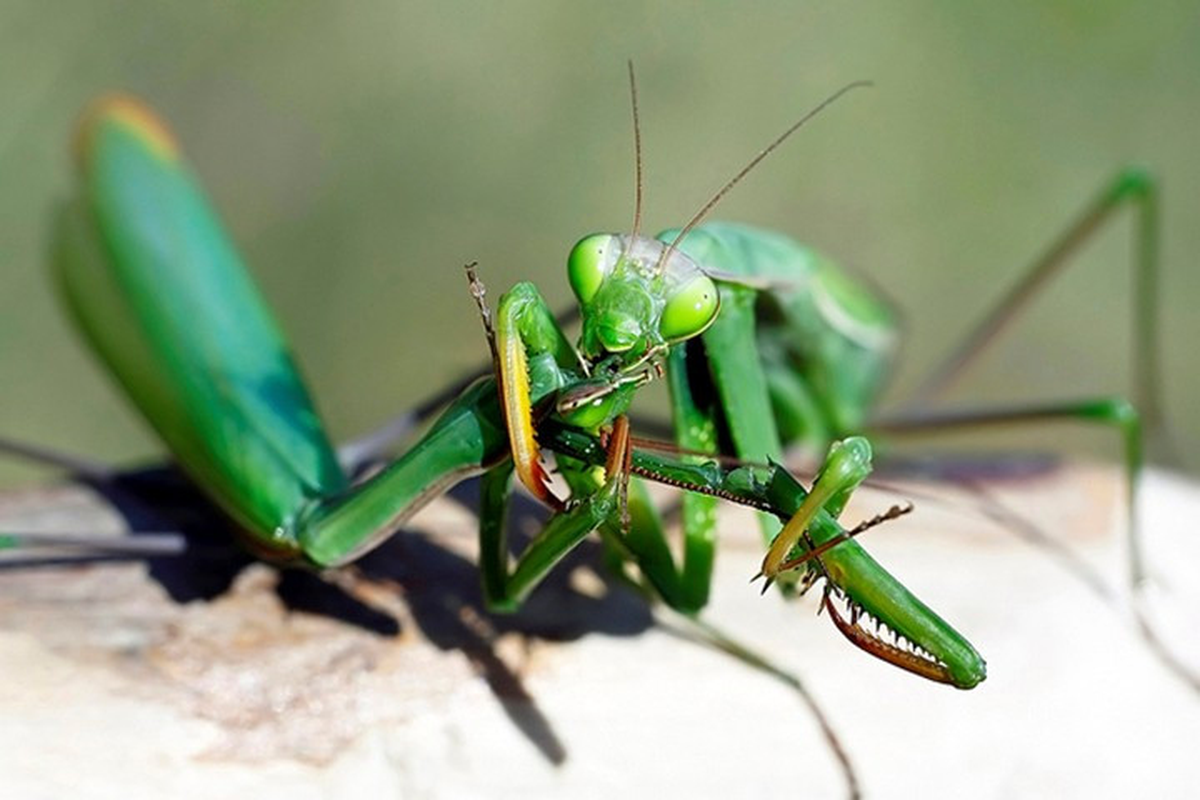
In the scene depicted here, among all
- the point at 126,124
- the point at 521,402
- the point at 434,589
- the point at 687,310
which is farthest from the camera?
the point at 126,124

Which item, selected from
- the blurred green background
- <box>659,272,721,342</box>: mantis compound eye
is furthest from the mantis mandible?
the blurred green background

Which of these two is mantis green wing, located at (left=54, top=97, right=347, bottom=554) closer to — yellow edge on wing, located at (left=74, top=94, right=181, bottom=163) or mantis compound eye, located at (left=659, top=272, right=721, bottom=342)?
yellow edge on wing, located at (left=74, top=94, right=181, bottom=163)

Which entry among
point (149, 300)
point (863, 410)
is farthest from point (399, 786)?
point (863, 410)

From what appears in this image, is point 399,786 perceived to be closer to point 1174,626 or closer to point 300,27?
point 1174,626

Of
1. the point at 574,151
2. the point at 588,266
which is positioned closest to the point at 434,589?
the point at 588,266

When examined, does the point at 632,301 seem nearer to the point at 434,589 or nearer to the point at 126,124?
the point at 434,589
